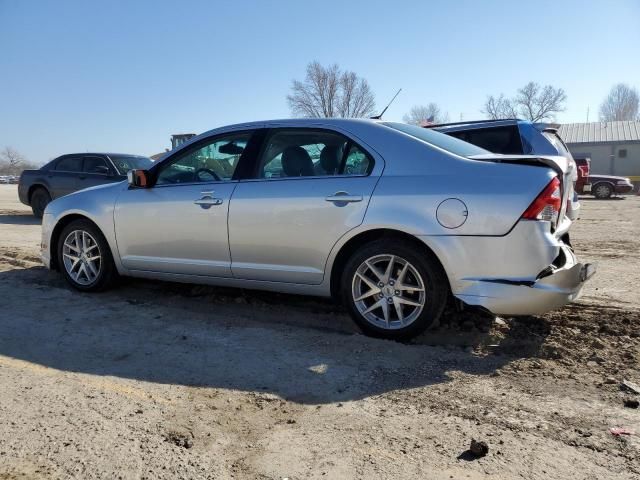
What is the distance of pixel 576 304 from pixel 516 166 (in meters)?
1.95

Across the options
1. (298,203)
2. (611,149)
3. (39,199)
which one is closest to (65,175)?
(39,199)

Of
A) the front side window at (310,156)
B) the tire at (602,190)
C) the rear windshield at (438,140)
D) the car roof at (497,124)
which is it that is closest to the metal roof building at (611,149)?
the tire at (602,190)

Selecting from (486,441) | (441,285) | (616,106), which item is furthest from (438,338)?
(616,106)

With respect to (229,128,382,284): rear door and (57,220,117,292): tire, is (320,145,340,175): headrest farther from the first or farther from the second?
(57,220,117,292): tire

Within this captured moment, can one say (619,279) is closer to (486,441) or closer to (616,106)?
(486,441)

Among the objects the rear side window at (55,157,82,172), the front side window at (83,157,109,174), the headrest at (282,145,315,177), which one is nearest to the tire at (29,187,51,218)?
the rear side window at (55,157,82,172)

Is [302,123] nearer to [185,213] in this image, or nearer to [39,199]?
[185,213]

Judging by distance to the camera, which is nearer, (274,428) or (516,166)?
(274,428)

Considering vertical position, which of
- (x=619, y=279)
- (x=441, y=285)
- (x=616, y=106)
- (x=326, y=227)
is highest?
(x=616, y=106)

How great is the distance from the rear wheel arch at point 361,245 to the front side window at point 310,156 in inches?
18.6

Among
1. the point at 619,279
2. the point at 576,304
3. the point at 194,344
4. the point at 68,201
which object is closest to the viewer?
the point at 194,344

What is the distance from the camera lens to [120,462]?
233 centimetres

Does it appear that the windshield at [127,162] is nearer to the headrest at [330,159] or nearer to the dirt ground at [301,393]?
the dirt ground at [301,393]

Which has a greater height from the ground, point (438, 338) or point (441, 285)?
point (441, 285)
